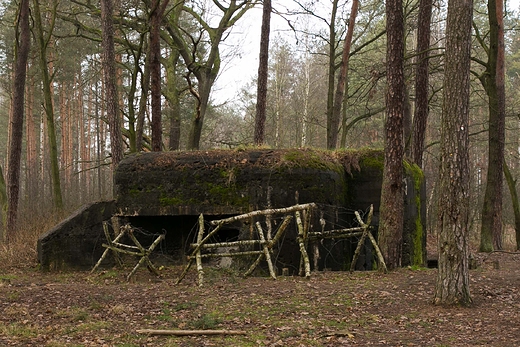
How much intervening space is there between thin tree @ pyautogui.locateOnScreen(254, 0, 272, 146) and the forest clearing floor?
6.87 metres

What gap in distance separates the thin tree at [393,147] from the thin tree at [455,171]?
3.00 metres

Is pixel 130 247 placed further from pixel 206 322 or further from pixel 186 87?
pixel 186 87

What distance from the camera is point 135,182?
1184 cm

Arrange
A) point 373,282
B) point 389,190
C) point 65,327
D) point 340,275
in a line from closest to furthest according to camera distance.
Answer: point 65,327, point 373,282, point 340,275, point 389,190

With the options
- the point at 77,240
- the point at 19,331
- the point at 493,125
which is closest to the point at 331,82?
the point at 493,125

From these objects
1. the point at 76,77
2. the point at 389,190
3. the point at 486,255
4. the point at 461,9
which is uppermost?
the point at 76,77

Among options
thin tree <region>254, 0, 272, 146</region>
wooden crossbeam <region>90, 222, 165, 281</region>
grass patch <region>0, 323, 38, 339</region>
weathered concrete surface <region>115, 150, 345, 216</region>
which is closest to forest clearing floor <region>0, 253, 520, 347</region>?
grass patch <region>0, 323, 38, 339</region>

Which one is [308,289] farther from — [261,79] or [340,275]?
[261,79]

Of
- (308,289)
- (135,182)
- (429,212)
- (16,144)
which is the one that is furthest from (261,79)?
(429,212)

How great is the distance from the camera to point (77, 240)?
12.0 meters

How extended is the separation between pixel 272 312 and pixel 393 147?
15.0ft

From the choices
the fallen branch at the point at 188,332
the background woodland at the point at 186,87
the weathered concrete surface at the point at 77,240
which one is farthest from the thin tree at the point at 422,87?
the fallen branch at the point at 188,332

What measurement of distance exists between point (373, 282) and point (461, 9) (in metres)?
4.25

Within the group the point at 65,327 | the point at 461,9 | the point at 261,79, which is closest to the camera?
the point at 65,327
